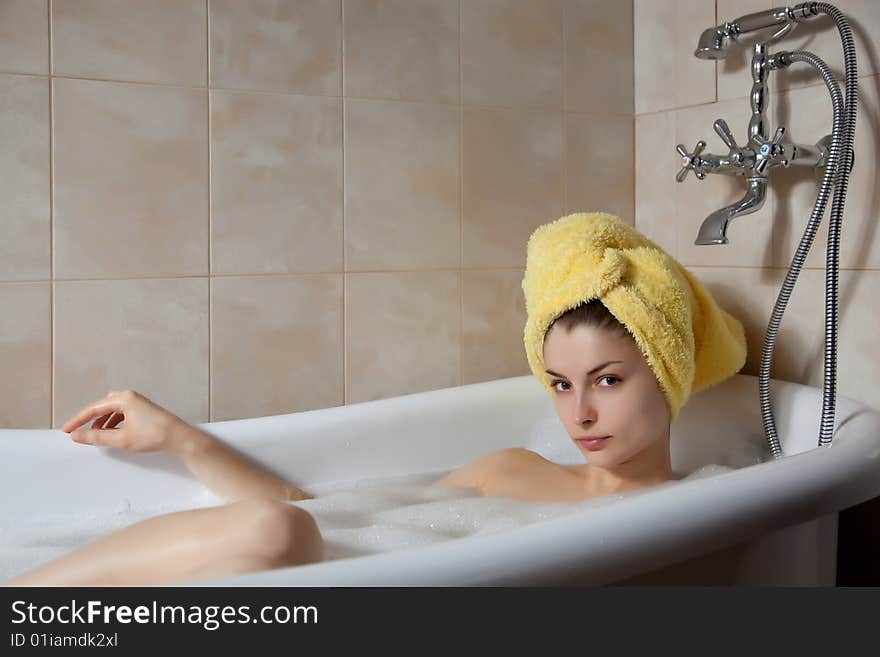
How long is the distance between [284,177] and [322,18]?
0.97 feet

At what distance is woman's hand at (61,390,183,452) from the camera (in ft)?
4.21

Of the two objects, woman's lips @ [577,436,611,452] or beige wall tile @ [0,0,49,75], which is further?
beige wall tile @ [0,0,49,75]

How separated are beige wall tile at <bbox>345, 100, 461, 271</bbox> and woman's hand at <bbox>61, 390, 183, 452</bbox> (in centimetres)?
50

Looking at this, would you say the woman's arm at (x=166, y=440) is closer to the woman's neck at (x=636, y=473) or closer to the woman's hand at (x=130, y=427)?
the woman's hand at (x=130, y=427)

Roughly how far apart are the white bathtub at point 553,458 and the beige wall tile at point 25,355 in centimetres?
17

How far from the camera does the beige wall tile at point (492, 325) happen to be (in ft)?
5.94

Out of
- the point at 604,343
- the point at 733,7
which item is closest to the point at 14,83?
the point at 604,343

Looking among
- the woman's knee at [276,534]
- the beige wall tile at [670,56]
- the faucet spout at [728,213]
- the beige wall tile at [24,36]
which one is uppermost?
the beige wall tile at [670,56]

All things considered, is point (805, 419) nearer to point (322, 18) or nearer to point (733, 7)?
point (733, 7)

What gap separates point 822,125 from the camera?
159 cm

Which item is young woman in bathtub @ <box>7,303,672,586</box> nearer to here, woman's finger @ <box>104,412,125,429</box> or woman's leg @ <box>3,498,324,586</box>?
woman's finger @ <box>104,412,125,429</box>

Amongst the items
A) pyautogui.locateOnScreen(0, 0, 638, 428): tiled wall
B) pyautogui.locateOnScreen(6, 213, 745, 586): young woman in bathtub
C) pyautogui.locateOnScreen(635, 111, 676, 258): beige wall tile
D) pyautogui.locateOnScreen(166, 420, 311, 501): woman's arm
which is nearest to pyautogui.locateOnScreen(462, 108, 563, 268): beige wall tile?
pyautogui.locateOnScreen(0, 0, 638, 428): tiled wall

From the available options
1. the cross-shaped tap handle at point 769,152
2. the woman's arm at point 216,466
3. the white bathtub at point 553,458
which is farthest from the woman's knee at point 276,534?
the cross-shaped tap handle at point 769,152

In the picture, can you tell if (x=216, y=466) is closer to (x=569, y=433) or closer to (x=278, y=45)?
(x=569, y=433)
